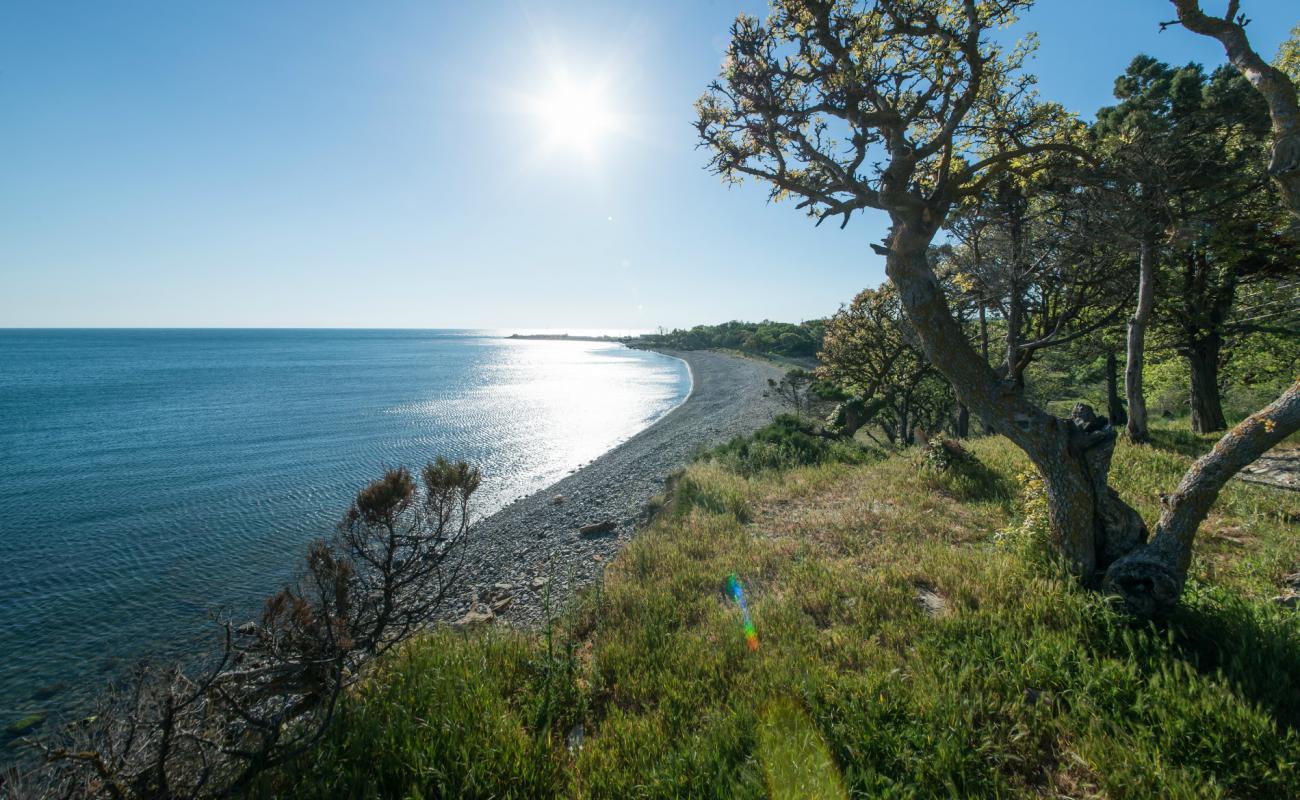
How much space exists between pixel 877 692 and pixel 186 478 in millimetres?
31377

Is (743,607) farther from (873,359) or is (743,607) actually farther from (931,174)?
(873,359)

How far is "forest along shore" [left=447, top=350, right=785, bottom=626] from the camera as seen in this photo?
11.1 m

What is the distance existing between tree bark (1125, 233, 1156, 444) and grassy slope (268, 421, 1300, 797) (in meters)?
4.73

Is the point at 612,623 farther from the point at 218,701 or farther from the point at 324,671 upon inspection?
the point at 218,701

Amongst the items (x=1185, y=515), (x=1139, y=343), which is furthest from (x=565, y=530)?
(x=1139, y=343)

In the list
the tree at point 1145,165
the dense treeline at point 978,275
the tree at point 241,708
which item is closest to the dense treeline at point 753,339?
the tree at point 1145,165

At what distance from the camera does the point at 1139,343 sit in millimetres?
11016

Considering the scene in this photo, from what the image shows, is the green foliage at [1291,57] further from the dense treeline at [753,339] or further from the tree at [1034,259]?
the dense treeline at [753,339]

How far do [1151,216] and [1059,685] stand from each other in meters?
9.84

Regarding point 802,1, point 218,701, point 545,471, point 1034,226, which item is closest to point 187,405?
point 545,471

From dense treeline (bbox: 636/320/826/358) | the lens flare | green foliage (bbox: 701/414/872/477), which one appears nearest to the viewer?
the lens flare

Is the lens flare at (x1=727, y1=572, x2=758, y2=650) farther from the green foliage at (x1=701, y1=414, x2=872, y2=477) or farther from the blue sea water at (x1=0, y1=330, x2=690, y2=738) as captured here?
the blue sea water at (x1=0, y1=330, x2=690, y2=738)

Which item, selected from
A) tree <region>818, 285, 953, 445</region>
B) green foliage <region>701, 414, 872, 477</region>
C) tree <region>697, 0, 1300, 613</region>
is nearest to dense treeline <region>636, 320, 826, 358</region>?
tree <region>818, 285, 953, 445</region>

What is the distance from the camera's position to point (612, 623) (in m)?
6.95
